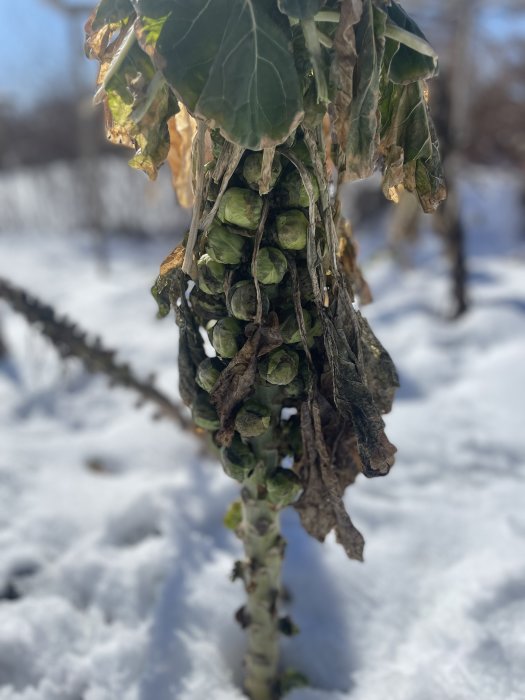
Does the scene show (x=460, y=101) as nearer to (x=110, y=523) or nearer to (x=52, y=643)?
(x=110, y=523)

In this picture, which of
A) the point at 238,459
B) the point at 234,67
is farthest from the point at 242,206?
the point at 238,459

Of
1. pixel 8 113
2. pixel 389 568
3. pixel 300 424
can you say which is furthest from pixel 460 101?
pixel 8 113

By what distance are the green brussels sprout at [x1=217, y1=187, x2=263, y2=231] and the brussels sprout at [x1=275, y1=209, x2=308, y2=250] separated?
3cm

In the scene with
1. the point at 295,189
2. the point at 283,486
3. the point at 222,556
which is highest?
the point at 295,189

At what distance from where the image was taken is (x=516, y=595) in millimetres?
1323

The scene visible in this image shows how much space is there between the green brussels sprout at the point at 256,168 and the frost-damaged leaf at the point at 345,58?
95 millimetres

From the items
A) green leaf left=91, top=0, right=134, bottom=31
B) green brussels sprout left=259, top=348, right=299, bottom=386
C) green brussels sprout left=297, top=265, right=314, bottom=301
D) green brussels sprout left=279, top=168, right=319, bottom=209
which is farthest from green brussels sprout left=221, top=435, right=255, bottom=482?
green leaf left=91, top=0, right=134, bottom=31

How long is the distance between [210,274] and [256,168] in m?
0.16

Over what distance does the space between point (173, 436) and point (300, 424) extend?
1.39 metres

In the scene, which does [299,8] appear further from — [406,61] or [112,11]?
[112,11]

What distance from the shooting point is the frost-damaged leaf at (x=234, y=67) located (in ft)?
2.22

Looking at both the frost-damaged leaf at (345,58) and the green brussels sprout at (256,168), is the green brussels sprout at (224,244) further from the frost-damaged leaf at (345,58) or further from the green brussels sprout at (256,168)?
the frost-damaged leaf at (345,58)

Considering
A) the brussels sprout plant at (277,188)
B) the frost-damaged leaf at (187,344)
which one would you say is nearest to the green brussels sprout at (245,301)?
the brussels sprout plant at (277,188)

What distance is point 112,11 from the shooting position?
2.50 feet
